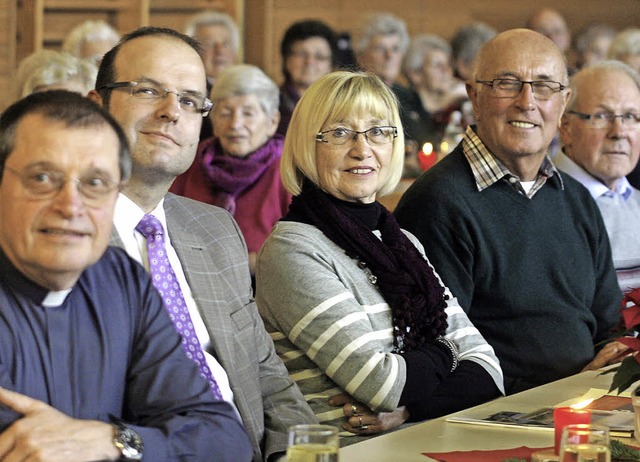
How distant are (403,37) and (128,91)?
5779 mm

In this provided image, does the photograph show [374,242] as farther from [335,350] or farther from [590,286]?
[590,286]

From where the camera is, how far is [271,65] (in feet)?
28.4

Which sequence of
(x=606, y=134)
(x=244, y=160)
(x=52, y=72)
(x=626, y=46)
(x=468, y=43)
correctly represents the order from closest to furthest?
(x=606, y=134) → (x=52, y=72) → (x=244, y=160) → (x=626, y=46) → (x=468, y=43)

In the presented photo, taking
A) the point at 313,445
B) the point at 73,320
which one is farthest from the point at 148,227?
the point at 313,445

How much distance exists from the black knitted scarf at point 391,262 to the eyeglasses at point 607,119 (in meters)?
1.61

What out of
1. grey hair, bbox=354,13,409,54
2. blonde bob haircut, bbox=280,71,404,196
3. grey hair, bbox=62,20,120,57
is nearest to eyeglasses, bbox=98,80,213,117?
blonde bob haircut, bbox=280,71,404,196

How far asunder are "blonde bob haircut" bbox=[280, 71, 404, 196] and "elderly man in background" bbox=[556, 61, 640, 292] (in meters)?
1.49

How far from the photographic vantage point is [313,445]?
1.68 metres

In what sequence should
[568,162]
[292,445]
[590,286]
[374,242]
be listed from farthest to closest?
[568,162]
[590,286]
[374,242]
[292,445]

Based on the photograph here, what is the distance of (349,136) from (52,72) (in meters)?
2.11

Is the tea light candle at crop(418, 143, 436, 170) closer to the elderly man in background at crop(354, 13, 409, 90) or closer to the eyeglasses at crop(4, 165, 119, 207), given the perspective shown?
the elderly man in background at crop(354, 13, 409, 90)

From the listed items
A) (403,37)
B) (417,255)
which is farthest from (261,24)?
(417,255)

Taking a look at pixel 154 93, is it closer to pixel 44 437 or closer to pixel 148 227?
pixel 148 227

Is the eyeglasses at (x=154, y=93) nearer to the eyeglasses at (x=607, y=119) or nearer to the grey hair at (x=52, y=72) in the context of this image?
the grey hair at (x=52, y=72)
